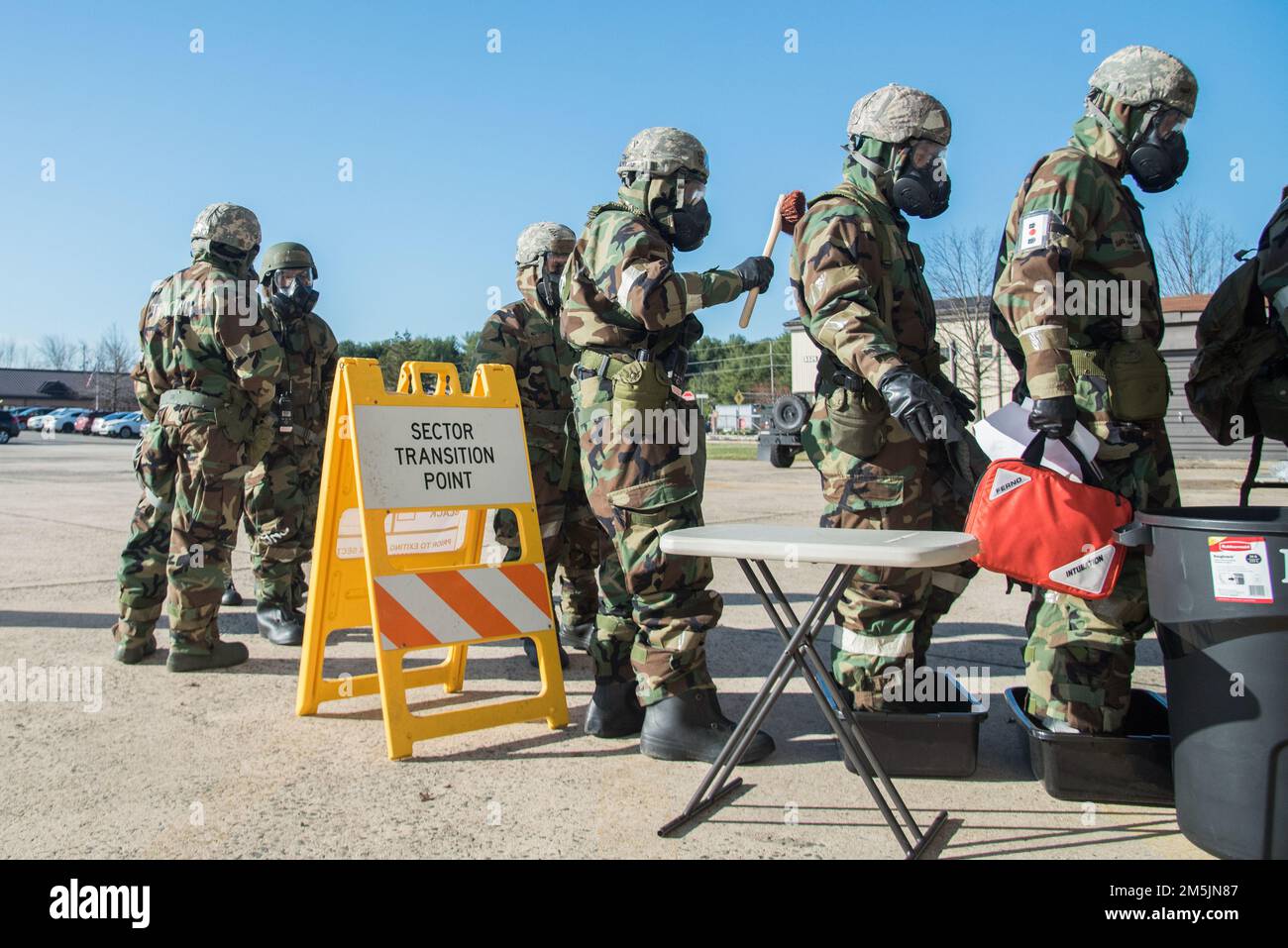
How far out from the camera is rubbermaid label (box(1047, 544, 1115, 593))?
3.26 meters

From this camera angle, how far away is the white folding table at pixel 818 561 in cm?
265

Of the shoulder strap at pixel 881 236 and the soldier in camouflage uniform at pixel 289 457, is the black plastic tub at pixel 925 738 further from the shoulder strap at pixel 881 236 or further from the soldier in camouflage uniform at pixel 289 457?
the soldier in camouflage uniform at pixel 289 457

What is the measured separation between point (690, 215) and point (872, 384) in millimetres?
1020

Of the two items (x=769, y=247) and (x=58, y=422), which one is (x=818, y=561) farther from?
(x=58, y=422)

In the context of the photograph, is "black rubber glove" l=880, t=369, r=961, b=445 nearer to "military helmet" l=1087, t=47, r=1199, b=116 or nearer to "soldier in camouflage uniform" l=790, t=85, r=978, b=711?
"soldier in camouflage uniform" l=790, t=85, r=978, b=711

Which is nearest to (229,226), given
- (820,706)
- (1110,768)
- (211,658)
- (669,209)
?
(211,658)

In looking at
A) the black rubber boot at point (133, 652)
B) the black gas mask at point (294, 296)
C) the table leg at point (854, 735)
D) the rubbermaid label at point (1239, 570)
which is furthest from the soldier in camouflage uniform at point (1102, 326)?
the black gas mask at point (294, 296)

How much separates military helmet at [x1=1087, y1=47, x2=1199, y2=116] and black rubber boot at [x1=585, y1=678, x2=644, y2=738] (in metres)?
2.88

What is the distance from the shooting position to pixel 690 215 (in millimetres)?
3934

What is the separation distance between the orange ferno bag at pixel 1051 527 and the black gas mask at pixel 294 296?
496cm

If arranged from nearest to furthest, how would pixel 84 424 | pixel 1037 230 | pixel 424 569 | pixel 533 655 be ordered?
pixel 1037 230
pixel 424 569
pixel 533 655
pixel 84 424

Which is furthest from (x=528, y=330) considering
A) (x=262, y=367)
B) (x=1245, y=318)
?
(x=1245, y=318)
